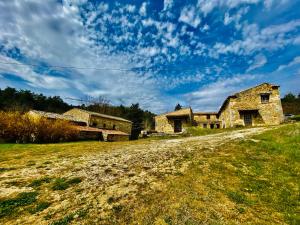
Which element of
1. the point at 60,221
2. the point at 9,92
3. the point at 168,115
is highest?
the point at 9,92

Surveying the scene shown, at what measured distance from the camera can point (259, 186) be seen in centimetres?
695

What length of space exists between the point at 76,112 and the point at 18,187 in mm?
32968

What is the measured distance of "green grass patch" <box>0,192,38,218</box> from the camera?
17.7 ft

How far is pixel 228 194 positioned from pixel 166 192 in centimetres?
206

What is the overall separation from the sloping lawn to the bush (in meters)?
19.8

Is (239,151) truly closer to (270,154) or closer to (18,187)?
(270,154)

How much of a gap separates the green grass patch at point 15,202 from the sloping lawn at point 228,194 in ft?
9.89

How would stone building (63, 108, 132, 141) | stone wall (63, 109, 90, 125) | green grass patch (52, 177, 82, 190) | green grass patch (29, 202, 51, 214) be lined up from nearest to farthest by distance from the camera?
1. green grass patch (29, 202, 51, 214)
2. green grass patch (52, 177, 82, 190)
3. stone building (63, 108, 132, 141)
4. stone wall (63, 109, 90, 125)

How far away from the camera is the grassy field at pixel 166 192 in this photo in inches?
199

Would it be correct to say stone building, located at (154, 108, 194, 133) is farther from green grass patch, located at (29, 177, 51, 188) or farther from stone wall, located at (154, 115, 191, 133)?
green grass patch, located at (29, 177, 51, 188)

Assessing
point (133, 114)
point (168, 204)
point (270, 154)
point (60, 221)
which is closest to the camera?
point (60, 221)

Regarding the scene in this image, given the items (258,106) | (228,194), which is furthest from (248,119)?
(228,194)

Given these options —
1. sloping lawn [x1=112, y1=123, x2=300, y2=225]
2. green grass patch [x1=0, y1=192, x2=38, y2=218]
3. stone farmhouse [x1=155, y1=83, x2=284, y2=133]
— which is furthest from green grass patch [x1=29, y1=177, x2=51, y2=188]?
stone farmhouse [x1=155, y1=83, x2=284, y2=133]

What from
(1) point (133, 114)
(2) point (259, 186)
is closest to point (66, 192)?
(2) point (259, 186)
